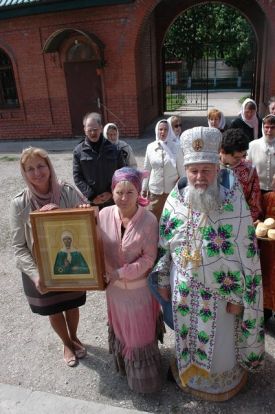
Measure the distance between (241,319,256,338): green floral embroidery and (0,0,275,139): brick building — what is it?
9191 millimetres

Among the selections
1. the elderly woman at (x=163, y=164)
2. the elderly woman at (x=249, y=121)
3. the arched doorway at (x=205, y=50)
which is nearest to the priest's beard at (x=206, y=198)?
the elderly woman at (x=163, y=164)

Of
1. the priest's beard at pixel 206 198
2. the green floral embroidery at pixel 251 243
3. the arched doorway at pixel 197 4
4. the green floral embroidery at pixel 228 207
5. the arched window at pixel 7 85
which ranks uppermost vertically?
the arched doorway at pixel 197 4

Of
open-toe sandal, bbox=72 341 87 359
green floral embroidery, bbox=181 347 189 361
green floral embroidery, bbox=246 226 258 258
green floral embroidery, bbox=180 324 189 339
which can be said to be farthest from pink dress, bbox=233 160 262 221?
open-toe sandal, bbox=72 341 87 359

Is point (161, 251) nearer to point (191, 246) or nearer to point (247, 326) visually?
point (191, 246)

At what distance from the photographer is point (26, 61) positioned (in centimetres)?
1110

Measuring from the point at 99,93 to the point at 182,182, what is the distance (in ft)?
31.0

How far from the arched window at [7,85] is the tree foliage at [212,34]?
15411mm

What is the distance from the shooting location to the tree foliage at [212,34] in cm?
2638

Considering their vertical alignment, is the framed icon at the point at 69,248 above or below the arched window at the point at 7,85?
below

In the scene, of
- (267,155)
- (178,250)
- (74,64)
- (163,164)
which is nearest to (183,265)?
(178,250)

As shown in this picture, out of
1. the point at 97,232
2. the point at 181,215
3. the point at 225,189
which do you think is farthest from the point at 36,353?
the point at 225,189

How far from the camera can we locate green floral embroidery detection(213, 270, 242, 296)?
224 centimetres

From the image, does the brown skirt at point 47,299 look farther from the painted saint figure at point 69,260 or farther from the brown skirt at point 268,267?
the brown skirt at point 268,267

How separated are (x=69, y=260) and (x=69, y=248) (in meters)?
A: 0.09
